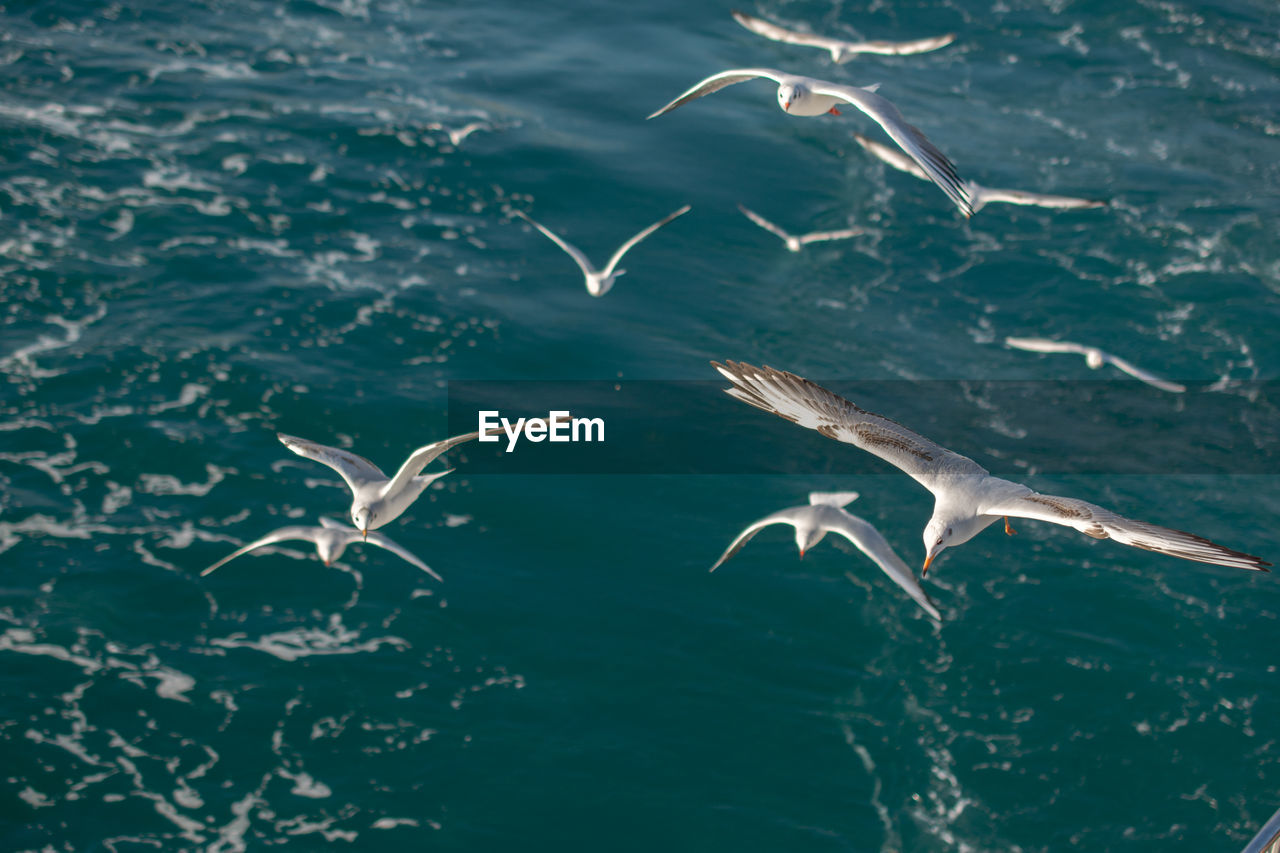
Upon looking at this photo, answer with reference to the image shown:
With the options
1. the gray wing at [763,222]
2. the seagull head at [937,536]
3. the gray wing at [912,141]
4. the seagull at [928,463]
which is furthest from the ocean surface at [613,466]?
the gray wing at [912,141]

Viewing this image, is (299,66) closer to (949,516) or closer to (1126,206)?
(1126,206)

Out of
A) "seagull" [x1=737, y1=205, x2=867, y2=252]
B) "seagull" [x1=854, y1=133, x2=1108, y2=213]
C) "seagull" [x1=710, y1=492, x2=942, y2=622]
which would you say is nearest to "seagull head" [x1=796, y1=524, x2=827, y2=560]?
"seagull" [x1=710, y1=492, x2=942, y2=622]

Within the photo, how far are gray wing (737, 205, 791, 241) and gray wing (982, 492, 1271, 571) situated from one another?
21666mm

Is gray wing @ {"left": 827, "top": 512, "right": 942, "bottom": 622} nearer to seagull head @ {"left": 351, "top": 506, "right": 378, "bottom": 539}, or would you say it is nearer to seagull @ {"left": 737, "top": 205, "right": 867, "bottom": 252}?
seagull head @ {"left": 351, "top": 506, "right": 378, "bottom": 539}

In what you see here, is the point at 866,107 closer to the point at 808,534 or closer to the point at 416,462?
the point at 808,534

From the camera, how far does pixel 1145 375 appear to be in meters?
29.5

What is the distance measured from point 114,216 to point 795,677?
28.1 meters

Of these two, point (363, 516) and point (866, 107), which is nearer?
point (866, 107)

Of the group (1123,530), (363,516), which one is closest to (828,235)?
(363,516)

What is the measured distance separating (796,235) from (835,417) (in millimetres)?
24167

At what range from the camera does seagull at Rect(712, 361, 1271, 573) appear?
14.1 metres

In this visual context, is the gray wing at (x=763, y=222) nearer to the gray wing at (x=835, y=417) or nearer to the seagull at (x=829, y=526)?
the seagull at (x=829, y=526)

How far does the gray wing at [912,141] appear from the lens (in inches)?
620

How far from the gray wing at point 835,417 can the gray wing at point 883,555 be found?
426cm
